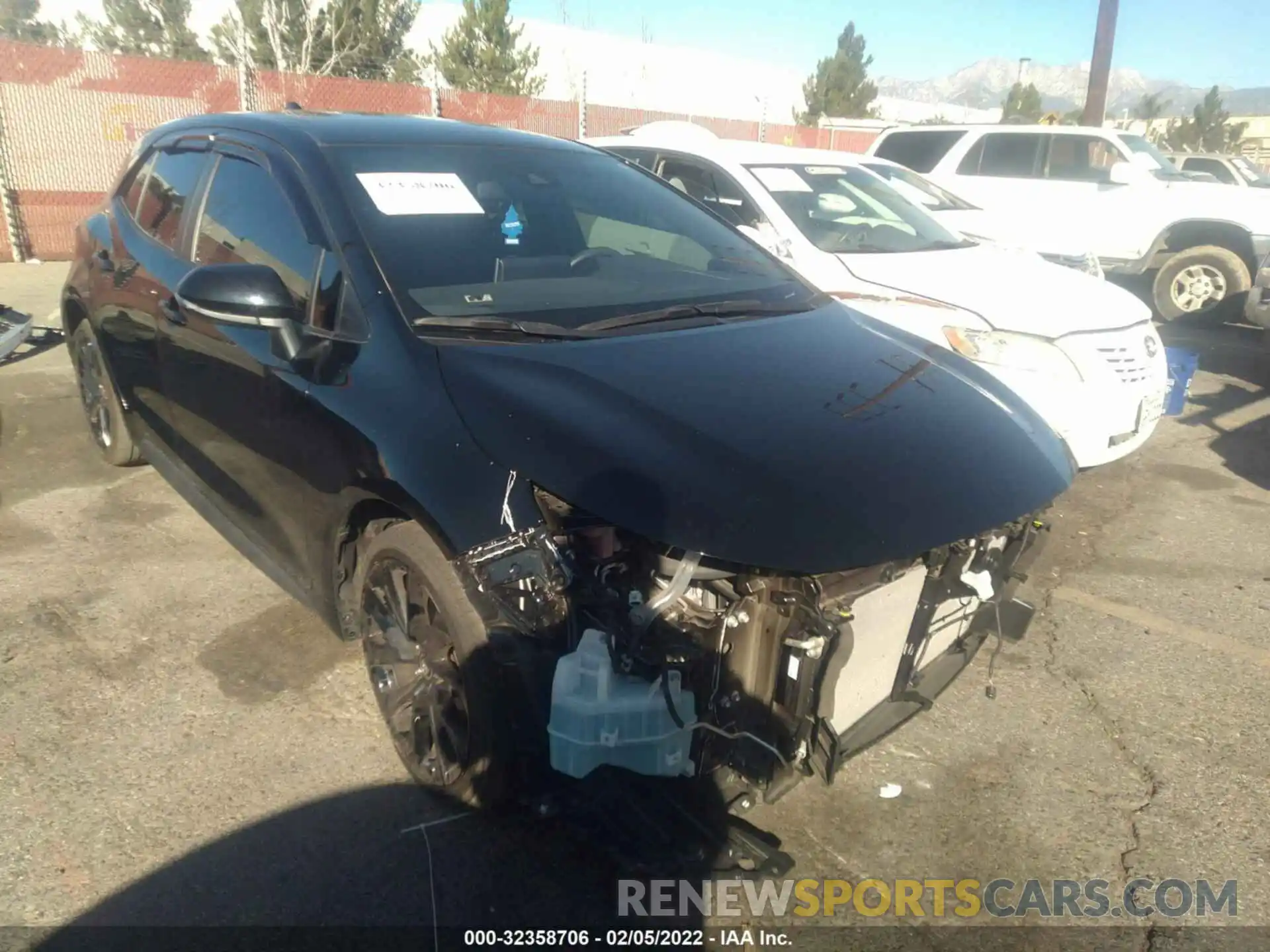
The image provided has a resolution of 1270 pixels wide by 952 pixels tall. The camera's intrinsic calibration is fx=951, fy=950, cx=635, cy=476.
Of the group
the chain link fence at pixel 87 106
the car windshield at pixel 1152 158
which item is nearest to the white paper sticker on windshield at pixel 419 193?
the chain link fence at pixel 87 106

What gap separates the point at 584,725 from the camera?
7.04ft

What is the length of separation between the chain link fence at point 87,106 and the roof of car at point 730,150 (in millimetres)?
4506

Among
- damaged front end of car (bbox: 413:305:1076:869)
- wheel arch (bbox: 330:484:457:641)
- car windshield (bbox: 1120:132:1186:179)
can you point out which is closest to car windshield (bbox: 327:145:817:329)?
damaged front end of car (bbox: 413:305:1076:869)

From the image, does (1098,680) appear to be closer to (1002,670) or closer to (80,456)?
(1002,670)

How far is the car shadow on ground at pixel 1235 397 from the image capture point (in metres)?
6.20

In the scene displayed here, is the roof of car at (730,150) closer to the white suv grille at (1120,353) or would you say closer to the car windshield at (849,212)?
the car windshield at (849,212)

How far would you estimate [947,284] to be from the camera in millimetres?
5262

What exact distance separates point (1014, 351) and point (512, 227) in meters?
2.88

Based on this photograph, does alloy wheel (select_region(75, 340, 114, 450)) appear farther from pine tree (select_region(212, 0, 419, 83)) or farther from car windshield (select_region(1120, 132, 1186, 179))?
pine tree (select_region(212, 0, 419, 83))

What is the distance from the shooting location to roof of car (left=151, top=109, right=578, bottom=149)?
3205 millimetres

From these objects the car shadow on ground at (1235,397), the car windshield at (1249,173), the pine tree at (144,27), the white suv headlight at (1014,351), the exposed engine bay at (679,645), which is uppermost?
the pine tree at (144,27)

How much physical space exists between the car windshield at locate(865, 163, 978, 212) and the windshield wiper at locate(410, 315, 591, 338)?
4964 millimetres

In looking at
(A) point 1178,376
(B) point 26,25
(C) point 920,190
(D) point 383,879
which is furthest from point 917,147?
(B) point 26,25

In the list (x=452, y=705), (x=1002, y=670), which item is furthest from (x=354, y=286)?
(x=1002, y=670)
